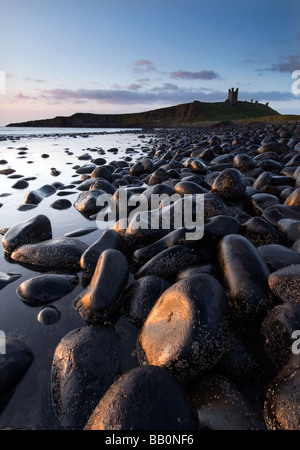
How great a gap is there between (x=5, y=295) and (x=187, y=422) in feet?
6.27

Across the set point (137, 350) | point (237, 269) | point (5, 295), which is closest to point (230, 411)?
point (137, 350)

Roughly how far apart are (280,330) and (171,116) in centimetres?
10444

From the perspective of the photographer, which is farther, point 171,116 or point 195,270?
point 171,116

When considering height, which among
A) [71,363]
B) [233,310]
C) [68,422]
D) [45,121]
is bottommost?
[68,422]

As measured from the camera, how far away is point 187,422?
1162mm

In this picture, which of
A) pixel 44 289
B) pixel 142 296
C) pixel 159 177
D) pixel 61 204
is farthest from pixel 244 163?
pixel 44 289

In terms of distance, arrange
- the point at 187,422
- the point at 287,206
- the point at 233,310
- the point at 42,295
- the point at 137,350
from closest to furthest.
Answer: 1. the point at 187,422
2. the point at 137,350
3. the point at 233,310
4. the point at 42,295
5. the point at 287,206

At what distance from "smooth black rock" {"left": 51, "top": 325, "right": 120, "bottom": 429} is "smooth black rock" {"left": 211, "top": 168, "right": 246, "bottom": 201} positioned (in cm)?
271

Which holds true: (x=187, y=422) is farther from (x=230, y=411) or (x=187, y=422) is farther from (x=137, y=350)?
(x=137, y=350)

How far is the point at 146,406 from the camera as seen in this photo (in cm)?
114

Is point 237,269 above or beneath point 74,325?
above

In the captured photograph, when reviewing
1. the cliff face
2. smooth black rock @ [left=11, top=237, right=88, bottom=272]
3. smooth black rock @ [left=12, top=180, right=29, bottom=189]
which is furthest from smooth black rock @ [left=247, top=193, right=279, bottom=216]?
the cliff face

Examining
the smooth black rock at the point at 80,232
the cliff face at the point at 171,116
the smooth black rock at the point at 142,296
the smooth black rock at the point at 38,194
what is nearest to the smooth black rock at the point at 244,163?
the smooth black rock at the point at 80,232

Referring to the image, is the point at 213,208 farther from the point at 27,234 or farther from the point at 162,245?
the point at 27,234
